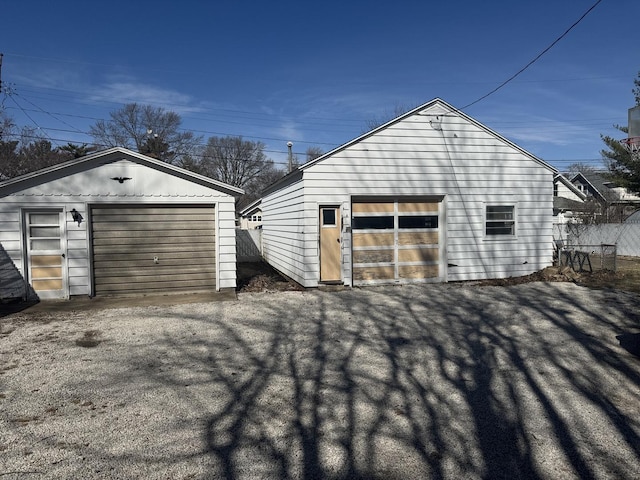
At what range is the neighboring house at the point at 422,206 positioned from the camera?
10961 millimetres

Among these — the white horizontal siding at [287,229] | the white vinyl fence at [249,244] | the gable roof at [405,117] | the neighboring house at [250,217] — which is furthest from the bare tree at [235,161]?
the gable roof at [405,117]

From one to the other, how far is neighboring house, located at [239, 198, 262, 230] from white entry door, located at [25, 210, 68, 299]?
56.3 feet

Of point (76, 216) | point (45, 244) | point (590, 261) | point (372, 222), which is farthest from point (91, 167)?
point (590, 261)

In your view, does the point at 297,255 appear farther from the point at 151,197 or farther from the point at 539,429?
the point at 539,429

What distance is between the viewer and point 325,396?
14.3ft

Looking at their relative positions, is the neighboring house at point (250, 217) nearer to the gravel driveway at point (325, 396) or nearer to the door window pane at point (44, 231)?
the door window pane at point (44, 231)

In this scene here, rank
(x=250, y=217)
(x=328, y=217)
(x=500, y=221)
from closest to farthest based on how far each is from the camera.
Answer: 1. (x=328, y=217)
2. (x=500, y=221)
3. (x=250, y=217)

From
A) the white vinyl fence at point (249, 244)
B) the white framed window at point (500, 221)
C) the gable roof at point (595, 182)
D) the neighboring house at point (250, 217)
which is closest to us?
the white framed window at point (500, 221)

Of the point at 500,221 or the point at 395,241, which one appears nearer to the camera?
the point at 395,241

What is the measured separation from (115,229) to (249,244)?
11.5 metres

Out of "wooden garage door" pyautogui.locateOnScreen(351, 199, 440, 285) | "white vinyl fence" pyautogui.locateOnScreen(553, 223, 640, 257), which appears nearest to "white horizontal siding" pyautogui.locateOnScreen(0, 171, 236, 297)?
"wooden garage door" pyautogui.locateOnScreen(351, 199, 440, 285)

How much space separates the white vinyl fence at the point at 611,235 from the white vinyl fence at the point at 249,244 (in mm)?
13047

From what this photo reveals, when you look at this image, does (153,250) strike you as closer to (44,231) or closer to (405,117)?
(44,231)

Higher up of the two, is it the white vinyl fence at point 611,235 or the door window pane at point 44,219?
the door window pane at point 44,219
